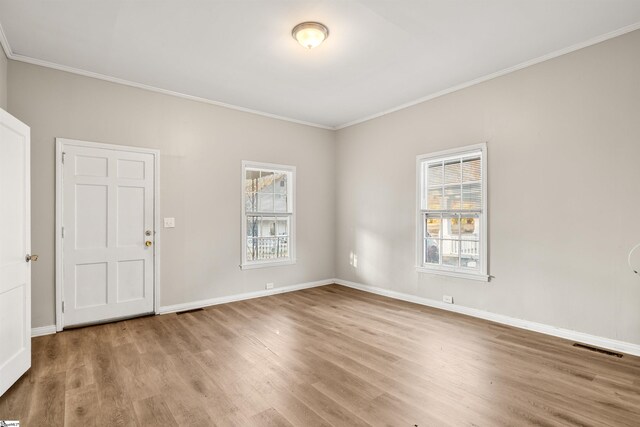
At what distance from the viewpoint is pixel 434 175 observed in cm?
477

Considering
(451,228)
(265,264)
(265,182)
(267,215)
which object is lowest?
(265,264)

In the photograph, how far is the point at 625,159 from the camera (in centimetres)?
312

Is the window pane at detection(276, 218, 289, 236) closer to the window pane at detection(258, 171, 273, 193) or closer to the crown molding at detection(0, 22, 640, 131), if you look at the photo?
the window pane at detection(258, 171, 273, 193)

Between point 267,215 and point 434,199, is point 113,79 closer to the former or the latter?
point 267,215

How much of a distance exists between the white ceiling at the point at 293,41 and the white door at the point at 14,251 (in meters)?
1.13

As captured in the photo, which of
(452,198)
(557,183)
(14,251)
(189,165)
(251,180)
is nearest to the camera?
(14,251)

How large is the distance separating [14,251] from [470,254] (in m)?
4.73

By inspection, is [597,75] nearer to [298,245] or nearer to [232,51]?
[232,51]

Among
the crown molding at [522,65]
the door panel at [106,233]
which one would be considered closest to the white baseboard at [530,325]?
the crown molding at [522,65]

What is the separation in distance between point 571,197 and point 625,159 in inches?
21.2

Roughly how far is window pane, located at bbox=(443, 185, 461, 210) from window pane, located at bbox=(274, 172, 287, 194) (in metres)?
2.66

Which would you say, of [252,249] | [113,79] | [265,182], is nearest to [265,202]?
[265,182]

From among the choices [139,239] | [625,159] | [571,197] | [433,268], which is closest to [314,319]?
[433,268]

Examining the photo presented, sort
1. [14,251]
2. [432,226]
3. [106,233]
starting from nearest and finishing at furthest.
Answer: [14,251] < [106,233] < [432,226]
